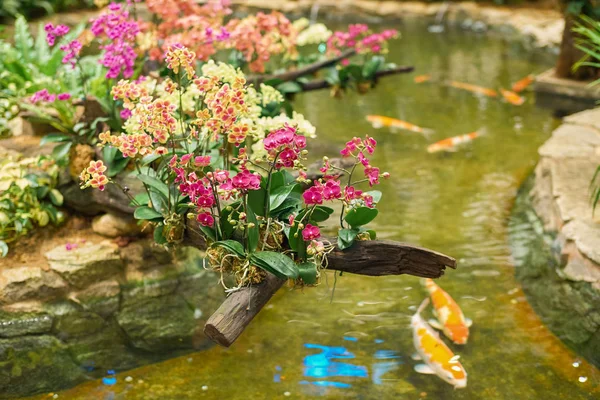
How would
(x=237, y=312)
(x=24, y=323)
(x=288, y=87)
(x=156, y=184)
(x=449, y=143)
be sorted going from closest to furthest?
(x=237, y=312)
(x=156, y=184)
(x=24, y=323)
(x=288, y=87)
(x=449, y=143)

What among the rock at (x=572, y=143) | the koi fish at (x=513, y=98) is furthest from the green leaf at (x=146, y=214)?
the koi fish at (x=513, y=98)

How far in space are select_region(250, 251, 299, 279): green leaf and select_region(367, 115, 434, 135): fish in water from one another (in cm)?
452

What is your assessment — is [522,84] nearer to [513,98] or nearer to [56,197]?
[513,98]

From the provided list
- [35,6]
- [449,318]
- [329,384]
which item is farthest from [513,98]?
[35,6]

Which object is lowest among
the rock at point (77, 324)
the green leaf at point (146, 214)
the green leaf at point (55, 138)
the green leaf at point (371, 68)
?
the rock at point (77, 324)

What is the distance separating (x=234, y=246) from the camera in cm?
281

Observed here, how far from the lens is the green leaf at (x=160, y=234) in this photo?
331 centimetres

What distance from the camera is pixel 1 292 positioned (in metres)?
3.66

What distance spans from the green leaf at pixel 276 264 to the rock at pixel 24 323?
1.65 metres

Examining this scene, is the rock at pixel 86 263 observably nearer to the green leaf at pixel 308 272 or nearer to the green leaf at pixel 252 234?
the green leaf at pixel 252 234

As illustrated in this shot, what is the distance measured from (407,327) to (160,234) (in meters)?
1.65

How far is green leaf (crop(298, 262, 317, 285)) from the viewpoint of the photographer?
2803 millimetres

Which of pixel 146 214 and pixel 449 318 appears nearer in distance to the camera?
pixel 146 214

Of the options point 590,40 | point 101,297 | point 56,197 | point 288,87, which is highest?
point 590,40
